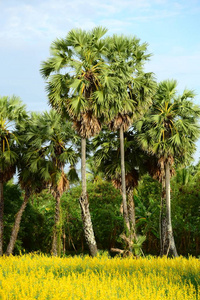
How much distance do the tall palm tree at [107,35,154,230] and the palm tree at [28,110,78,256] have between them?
3.21 m

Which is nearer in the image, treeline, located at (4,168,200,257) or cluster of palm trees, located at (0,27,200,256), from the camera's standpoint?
cluster of palm trees, located at (0,27,200,256)

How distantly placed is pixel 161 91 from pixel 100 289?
2214cm

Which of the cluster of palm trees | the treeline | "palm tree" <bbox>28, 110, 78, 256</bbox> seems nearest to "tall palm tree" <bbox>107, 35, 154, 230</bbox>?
the cluster of palm trees

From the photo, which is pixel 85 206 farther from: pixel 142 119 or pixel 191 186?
pixel 191 186

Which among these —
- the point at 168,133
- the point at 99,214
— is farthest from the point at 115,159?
the point at 99,214

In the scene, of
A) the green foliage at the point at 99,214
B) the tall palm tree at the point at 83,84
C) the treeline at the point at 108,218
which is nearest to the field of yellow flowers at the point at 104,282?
the tall palm tree at the point at 83,84

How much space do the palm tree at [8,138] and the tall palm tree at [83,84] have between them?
15.7 feet

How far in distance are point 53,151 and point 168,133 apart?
776 centimetres

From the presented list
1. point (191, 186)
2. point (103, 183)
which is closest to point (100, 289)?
point (191, 186)

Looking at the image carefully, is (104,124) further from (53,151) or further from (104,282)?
(104,282)

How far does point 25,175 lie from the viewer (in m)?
27.7

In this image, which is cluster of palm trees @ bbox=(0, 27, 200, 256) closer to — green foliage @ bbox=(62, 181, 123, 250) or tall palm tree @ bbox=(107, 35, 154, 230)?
tall palm tree @ bbox=(107, 35, 154, 230)

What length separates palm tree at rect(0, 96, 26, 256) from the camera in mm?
27297

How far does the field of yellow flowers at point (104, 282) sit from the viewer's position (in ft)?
29.1
